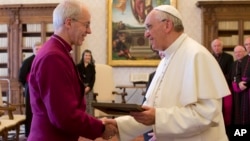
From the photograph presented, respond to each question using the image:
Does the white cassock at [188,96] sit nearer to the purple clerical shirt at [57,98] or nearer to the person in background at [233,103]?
the purple clerical shirt at [57,98]

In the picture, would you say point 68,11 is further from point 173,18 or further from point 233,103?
point 233,103

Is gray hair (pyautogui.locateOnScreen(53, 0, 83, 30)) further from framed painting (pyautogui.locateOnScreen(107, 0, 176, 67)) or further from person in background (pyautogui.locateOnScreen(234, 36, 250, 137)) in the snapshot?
framed painting (pyautogui.locateOnScreen(107, 0, 176, 67))

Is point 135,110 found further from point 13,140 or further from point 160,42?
point 13,140

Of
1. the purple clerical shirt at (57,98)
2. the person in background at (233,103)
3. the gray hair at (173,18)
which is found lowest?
the person in background at (233,103)

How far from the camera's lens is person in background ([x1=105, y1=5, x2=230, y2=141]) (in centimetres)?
229

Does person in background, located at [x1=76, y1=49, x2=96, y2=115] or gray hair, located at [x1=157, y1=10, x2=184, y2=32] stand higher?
gray hair, located at [x1=157, y1=10, x2=184, y2=32]

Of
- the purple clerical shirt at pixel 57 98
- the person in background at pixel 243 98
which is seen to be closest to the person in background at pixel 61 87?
the purple clerical shirt at pixel 57 98

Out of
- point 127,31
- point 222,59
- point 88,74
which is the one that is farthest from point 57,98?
point 127,31

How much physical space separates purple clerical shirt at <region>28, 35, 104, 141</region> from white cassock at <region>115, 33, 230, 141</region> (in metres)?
0.42

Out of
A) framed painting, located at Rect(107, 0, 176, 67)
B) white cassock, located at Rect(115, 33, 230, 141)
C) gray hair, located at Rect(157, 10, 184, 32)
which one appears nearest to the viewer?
white cassock, located at Rect(115, 33, 230, 141)

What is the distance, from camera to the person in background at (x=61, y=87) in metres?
2.14

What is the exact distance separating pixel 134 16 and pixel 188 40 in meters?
7.19

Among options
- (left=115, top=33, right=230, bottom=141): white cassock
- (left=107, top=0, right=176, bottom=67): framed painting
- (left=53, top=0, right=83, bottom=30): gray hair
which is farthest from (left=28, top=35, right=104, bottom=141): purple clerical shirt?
(left=107, top=0, right=176, bottom=67): framed painting

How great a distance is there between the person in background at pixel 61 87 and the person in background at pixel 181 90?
0.31 m
